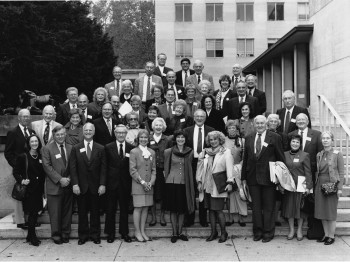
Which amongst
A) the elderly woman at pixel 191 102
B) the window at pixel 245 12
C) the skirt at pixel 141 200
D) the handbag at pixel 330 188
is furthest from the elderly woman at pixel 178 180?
the window at pixel 245 12

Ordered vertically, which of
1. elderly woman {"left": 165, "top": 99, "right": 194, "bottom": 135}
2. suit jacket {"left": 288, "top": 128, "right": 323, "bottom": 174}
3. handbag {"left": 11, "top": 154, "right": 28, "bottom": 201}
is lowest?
handbag {"left": 11, "top": 154, "right": 28, "bottom": 201}

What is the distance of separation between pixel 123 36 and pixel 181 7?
20426 mm

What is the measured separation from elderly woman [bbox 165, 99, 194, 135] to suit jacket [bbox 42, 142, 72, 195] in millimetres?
1968

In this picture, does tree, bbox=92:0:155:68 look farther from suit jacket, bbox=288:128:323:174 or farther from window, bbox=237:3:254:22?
suit jacket, bbox=288:128:323:174

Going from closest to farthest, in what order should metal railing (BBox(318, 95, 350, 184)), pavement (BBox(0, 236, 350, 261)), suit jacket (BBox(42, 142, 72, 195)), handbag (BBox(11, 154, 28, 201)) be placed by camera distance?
1. pavement (BBox(0, 236, 350, 261))
2. handbag (BBox(11, 154, 28, 201))
3. suit jacket (BBox(42, 142, 72, 195))
4. metal railing (BBox(318, 95, 350, 184))

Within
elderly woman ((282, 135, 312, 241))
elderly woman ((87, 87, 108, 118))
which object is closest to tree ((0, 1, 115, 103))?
elderly woman ((87, 87, 108, 118))

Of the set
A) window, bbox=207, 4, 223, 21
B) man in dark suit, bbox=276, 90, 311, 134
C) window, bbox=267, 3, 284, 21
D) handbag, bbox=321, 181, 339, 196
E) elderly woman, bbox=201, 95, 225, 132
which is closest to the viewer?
handbag, bbox=321, 181, 339, 196

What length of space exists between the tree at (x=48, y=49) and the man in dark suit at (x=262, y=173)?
372 inches

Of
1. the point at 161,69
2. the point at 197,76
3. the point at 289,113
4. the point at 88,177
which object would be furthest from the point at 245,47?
the point at 88,177

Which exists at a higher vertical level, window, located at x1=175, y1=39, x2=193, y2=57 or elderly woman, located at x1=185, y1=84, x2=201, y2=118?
window, located at x1=175, y1=39, x2=193, y2=57

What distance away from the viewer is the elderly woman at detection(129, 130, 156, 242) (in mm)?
7562

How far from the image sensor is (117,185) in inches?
303

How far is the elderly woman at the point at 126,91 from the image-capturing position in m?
9.58

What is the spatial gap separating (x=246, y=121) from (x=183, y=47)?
33.4 m
